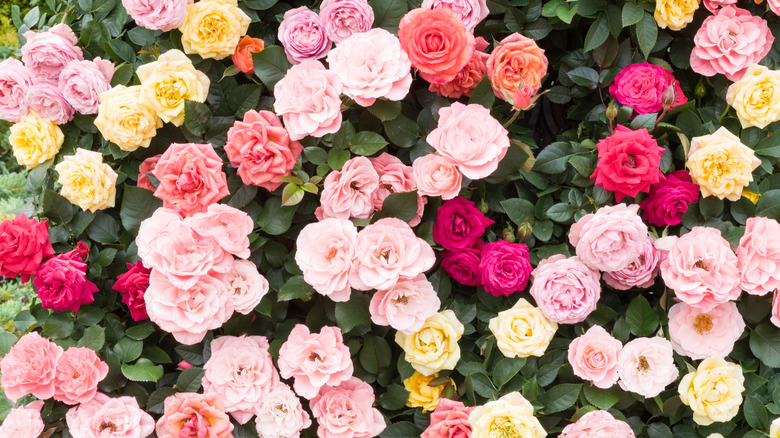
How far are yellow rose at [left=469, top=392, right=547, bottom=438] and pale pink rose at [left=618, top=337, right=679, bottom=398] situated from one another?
0.24 metres

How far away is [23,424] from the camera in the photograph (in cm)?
158

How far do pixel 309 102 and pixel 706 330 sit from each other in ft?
3.48

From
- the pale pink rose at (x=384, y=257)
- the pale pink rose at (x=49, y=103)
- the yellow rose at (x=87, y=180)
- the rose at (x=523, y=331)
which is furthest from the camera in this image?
the pale pink rose at (x=49, y=103)

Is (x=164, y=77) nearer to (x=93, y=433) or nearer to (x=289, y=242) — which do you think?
(x=289, y=242)

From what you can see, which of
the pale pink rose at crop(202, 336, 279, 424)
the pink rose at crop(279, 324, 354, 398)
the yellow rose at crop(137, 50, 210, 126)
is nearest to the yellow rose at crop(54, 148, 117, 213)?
the yellow rose at crop(137, 50, 210, 126)

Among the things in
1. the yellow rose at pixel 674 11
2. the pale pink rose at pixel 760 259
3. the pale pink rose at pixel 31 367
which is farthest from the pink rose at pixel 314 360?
the yellow rose at pixel 674 11

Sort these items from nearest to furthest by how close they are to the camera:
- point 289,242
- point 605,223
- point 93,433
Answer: point 605,223 < point 93,433 < point 289,242

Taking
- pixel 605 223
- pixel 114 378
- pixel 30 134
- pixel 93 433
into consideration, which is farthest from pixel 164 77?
pixel 605 223

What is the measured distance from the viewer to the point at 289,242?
1658mm

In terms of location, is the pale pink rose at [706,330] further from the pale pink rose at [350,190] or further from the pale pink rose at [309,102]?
the pale pink rose at [309,102]

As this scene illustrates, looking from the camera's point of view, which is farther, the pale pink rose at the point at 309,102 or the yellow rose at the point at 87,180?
the yellow rose at the point at 87,180

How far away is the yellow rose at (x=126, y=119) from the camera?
1586 millimetres

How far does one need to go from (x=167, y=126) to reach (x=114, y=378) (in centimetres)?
66

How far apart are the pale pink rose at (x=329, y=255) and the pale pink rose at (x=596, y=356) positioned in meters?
0.55
